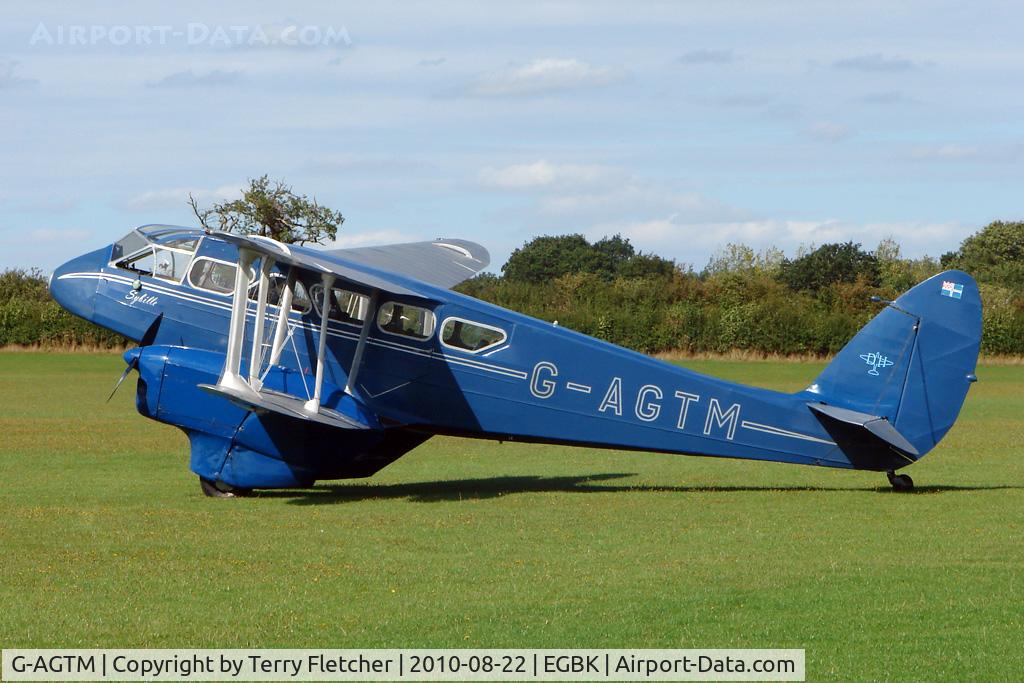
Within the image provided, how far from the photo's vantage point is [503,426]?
50.6ft

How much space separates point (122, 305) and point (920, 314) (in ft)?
32.7

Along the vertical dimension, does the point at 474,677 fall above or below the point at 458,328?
below

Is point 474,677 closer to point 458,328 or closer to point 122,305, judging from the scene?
point 458,328

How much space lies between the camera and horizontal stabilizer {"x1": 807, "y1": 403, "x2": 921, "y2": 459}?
1471 centimetres

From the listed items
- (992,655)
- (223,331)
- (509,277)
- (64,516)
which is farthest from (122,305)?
(509,277)

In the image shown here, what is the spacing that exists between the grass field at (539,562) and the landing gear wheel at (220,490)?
0.17 metres

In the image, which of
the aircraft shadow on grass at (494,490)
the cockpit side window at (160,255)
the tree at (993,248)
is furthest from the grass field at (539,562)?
the tree at (993,248)

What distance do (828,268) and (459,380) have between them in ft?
296

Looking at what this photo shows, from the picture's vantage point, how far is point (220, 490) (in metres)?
15.3

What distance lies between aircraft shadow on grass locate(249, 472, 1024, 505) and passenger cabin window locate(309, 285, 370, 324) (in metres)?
2.29

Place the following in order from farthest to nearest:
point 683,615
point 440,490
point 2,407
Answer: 1. point 2,407
2. point 440,490
3. point 683,615

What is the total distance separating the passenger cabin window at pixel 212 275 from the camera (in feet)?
50.4
